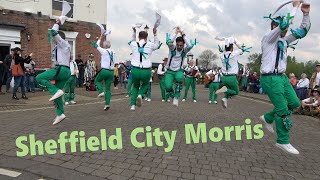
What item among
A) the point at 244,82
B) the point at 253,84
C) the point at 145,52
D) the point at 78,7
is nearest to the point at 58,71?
the point at 145,52

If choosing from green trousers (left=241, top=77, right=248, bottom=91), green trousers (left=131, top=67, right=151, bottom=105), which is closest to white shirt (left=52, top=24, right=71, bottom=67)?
green trousers (left=131, top=67, right=151, bottom=105)

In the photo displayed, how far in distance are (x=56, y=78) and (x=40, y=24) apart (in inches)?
509

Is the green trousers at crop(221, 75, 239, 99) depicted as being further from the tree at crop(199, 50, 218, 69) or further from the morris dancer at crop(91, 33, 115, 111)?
the tree at crop(199, 50, 218, 69)

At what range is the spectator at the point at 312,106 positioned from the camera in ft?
39.6

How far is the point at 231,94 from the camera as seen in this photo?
337 inches

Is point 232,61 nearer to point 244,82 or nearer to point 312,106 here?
point 312,106

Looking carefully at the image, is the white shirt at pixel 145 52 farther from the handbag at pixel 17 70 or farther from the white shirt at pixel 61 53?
the handbag at pixel 17 70

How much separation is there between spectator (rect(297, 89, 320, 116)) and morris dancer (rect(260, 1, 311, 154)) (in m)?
7.04

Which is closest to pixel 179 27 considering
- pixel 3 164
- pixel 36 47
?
pixel 3 164

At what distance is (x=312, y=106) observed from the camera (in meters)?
12.2

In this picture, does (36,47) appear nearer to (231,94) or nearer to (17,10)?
(17,10)

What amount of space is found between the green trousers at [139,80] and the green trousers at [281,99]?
130 inches

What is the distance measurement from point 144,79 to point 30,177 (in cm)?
436

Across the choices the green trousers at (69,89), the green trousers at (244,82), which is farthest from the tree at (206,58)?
the green trousers at (69,89)
